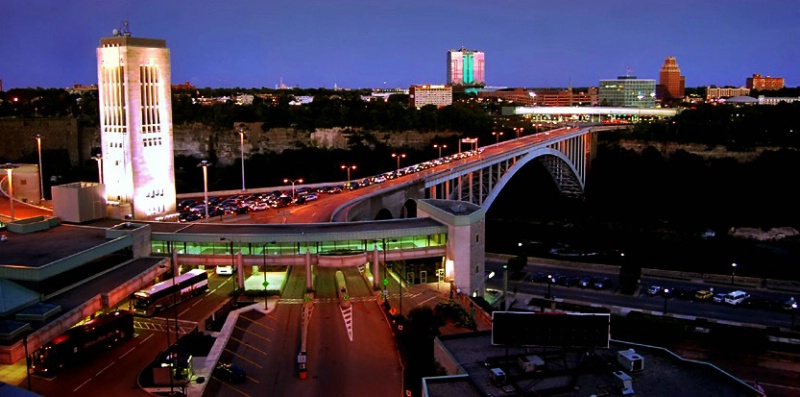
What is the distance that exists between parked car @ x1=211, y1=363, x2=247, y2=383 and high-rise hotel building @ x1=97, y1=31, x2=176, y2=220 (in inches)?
652

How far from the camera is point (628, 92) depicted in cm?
18338

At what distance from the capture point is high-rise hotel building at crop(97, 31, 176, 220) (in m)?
34.8

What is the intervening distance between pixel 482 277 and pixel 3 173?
107 feet

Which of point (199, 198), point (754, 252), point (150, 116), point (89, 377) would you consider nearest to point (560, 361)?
point (89, 377)

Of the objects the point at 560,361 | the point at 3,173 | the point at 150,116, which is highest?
the point at 150,116

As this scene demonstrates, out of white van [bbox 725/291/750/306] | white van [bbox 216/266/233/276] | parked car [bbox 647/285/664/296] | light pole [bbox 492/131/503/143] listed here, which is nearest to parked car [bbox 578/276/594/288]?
parked car [bbox 647/285/664/296]

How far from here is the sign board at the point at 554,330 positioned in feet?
58.5

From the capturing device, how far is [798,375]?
26297mm

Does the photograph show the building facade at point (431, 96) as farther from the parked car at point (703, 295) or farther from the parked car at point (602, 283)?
the parked car at point (703, 295)

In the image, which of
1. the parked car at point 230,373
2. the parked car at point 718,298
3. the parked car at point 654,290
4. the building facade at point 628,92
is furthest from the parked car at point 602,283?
the building facade at point 628,92

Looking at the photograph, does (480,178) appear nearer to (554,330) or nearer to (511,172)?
(511,172)

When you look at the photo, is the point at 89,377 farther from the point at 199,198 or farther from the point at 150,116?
the point at 199,198

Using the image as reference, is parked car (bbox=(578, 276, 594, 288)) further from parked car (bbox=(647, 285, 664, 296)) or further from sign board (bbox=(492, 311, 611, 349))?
sign board (bbox=(492, 311, 611, 349))

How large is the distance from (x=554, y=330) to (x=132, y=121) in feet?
80.4
